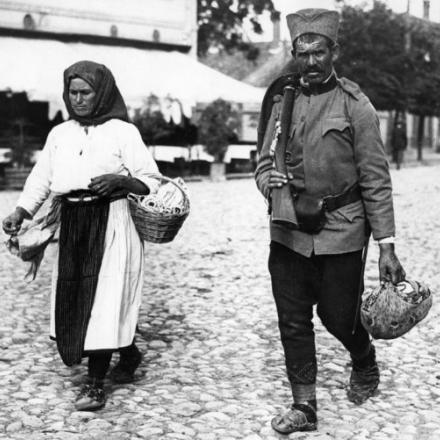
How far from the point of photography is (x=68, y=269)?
4.63 metres

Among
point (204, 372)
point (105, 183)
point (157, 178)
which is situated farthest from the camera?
point (204, 372)

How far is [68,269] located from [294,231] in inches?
48.6

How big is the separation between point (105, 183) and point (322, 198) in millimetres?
1088

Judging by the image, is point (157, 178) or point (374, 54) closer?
point (157, 178)

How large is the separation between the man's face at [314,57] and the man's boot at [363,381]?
1447 millimetres

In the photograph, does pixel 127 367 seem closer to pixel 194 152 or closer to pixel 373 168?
pixel 373 168

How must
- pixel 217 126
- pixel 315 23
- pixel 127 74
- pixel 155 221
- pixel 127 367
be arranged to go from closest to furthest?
pixel 315 23
pixel 155 221
pixel 127 367
pixel 217 126
pixel 127 74

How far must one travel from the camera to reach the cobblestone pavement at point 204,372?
4281 mm

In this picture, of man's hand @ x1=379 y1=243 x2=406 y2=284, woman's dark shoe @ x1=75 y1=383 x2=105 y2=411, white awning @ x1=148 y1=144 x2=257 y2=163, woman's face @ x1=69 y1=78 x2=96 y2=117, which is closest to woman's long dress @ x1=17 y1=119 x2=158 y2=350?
woman's face @ x1=69 y1=78 x2=96 y2=117

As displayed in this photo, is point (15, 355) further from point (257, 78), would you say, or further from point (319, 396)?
point (257, 78)

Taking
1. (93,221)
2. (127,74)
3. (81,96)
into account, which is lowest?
(93,221)

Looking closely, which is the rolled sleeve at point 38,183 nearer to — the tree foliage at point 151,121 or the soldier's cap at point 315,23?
the soldier's cap at point 315,23

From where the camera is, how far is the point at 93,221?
4.61m

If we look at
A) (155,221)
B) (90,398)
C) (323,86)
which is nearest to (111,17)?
(155,221)
